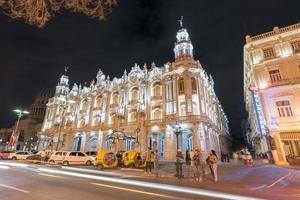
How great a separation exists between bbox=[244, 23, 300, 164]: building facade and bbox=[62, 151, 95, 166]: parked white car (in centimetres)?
2197

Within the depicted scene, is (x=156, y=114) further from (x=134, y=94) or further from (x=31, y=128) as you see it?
(x=31, y=128)

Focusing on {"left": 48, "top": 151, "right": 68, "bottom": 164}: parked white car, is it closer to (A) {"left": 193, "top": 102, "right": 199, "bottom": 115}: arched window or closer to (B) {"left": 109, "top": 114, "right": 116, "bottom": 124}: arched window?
(B) {"left": 109, "top": 114, "right": 116, "bottom": 124}: arched window

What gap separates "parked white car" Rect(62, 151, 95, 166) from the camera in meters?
23.4

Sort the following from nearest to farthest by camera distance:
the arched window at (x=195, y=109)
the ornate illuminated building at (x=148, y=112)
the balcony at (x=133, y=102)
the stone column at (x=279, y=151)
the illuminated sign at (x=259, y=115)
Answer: the stone column at (x=279, y=151)
the illuminated sign at (x=259, y=115)
the ornate illuminated building at (x=148, y=112)
the arched window at (x=195, y=109)
the balcony at (x=133, y=102)

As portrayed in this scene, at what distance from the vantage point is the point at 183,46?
3638 centimetres

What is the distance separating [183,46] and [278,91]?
766 inches

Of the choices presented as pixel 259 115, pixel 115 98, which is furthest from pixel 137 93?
pixel 259 115

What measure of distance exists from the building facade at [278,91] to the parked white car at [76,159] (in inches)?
865

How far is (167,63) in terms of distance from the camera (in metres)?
36.0

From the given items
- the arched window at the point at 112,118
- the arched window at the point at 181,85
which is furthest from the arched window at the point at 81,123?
the arched window at the point at 181,85

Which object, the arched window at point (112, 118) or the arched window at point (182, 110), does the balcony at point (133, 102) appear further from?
the arched window at point (182, 110)

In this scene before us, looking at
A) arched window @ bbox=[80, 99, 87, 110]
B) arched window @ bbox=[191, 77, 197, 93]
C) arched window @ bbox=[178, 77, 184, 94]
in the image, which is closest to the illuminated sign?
arched window @ bbox=[191, 77, 197, 93]

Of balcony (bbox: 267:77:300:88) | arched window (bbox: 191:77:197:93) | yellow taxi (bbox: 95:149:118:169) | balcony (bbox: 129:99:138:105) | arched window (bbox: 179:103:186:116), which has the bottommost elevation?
yellow taxi (bbox: 95:149:118:169)

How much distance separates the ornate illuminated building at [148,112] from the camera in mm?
29516
